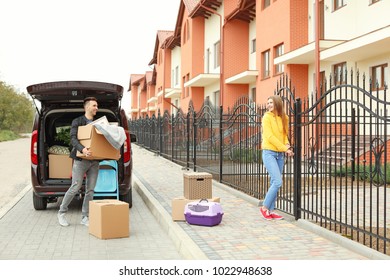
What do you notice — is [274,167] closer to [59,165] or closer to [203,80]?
[59,165]

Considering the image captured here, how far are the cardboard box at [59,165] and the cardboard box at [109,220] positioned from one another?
199 centimetres

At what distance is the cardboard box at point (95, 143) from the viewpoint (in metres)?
7.05

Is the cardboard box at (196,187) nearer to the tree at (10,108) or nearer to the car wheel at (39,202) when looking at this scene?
the car wheel at (39,202)

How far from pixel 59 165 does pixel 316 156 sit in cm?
Result: 412

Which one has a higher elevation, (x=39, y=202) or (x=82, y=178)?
(x=82, y=178)

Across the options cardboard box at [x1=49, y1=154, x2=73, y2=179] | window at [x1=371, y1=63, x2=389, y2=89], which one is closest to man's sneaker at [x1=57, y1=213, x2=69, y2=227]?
cardboard box at [x1=49, y1=154, x2=73, y2=179]

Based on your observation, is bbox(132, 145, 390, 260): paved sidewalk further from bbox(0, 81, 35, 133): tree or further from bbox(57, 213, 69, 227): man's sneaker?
bbox(0, 81, 35, 133): tree

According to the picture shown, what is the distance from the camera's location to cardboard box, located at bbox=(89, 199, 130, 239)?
6.68m

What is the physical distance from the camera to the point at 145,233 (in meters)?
7.13

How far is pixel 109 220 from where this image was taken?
675cm

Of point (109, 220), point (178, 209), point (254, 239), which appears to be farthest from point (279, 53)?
point (254, 239)
